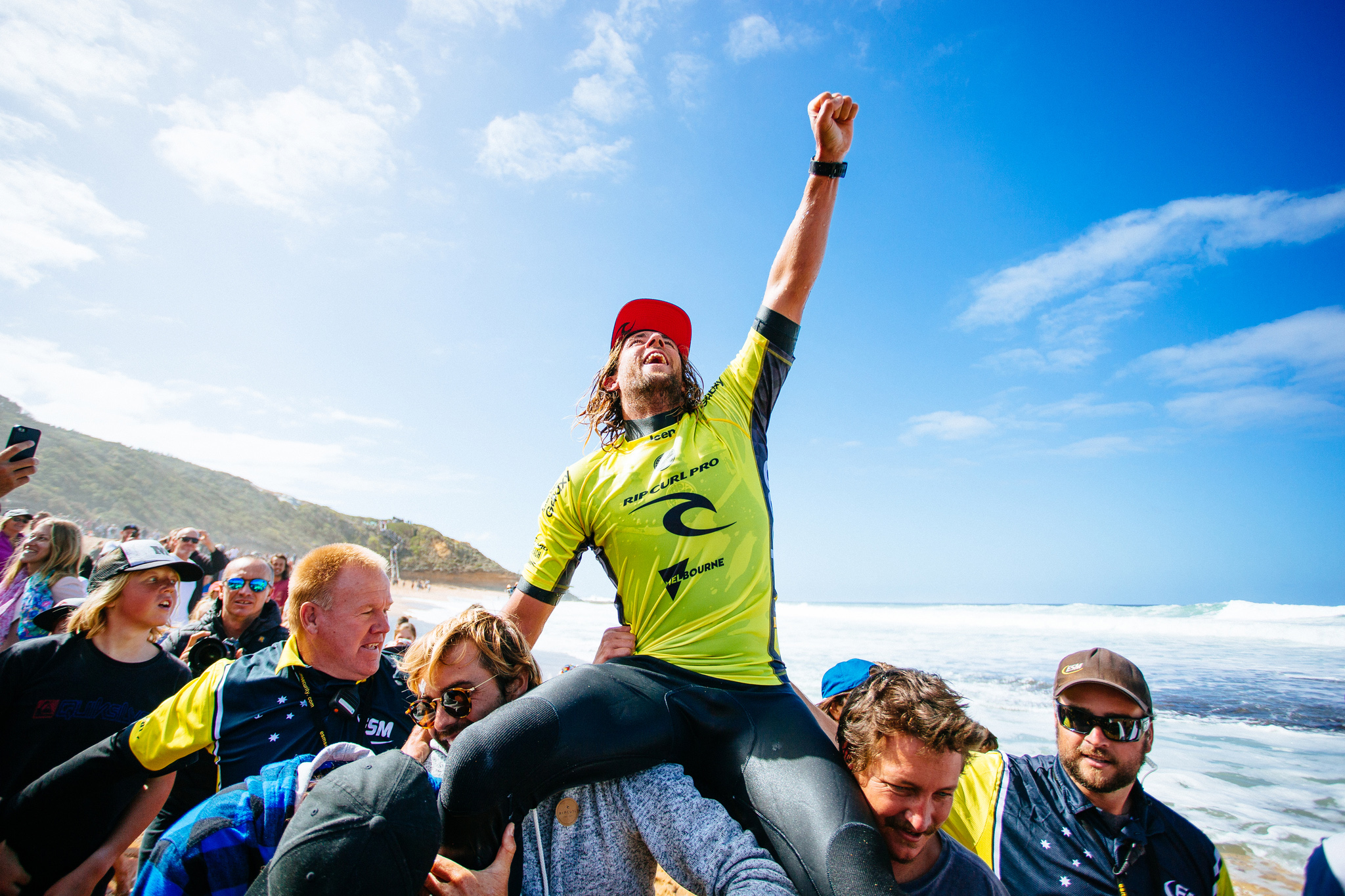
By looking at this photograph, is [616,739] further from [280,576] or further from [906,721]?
[280,576]

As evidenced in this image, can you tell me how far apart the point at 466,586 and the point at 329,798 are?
45.6 m

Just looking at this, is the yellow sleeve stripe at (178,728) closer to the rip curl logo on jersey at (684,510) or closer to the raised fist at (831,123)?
the rip curl logo on jersey at (684,510)

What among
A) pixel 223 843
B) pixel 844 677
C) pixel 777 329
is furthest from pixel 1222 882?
pixel 223 843

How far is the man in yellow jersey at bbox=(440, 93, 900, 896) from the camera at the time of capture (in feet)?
5.27

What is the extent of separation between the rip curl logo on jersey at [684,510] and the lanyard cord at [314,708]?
1.56 m

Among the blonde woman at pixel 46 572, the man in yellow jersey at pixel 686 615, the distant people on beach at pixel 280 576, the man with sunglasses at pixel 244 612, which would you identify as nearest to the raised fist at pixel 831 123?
the man in yellow jersey at pixel 686 615

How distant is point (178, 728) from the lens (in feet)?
7.25

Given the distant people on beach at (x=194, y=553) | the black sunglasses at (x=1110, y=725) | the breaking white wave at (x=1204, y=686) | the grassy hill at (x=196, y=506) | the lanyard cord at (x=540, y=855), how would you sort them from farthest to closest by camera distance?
1. the grassy hill at (x=196, y=506)
2. the distant people on beach at (x=194, y=553)
3. the breaking white wave at (x=1204, y=686)
4. the black sunglasses at (x=1110, y=725)
5. the lanyard cord at (x=540, y=855)

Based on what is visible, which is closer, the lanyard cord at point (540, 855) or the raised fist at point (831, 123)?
the lanyard cord at point (540, 855)

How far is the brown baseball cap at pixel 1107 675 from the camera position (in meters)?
2.72

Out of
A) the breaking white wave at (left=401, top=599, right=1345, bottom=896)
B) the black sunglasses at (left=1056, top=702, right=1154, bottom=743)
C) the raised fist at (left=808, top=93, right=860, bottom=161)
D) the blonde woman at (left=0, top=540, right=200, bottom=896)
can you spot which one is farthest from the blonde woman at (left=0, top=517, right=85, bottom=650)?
the black sunglasses at (left=1056, top=702, right=1154, bottom=743)

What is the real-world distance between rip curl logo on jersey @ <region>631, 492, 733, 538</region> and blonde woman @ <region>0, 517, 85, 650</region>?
5335 mm

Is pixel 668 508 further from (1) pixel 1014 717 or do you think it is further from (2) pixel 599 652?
(1) pixel 1014 717

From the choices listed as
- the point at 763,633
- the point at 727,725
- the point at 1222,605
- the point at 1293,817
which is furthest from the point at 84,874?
the point at 1222,605
